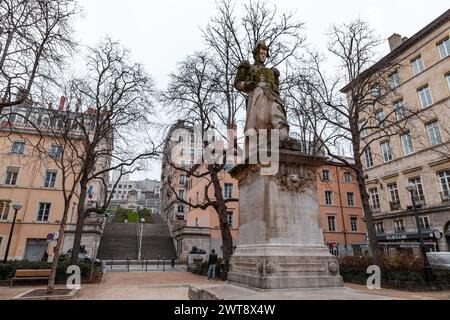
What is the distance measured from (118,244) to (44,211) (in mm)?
9756

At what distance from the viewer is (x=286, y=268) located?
516 cm

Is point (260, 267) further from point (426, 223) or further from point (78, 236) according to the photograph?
point (426, 223)

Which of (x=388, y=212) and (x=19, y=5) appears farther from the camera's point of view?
(x=388, y=212)

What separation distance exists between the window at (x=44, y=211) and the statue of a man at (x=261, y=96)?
35652mm

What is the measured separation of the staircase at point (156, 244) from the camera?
34719 mm

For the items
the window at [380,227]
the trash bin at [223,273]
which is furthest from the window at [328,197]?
the trash bin at [223,273]

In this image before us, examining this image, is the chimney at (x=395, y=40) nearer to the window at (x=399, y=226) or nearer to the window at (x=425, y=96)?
the window at (x=425, y=96)

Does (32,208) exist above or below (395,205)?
below

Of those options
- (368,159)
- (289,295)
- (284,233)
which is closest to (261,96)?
(284,233)

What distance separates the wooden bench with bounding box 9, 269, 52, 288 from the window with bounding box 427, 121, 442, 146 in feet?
111

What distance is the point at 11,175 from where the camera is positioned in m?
34.5
